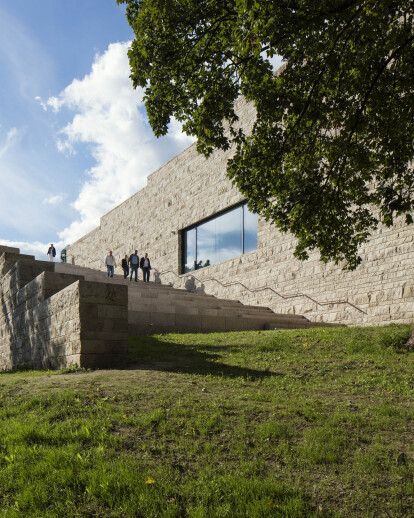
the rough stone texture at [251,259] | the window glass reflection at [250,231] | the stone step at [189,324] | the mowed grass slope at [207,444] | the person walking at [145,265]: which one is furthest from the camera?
the person walking at [145,265]

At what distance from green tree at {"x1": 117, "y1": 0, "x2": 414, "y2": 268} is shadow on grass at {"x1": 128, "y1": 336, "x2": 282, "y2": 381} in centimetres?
283

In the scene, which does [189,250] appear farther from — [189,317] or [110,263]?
[189,317]

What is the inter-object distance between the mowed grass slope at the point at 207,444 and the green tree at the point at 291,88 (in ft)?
10.8

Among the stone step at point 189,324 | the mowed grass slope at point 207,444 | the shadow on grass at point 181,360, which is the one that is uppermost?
the stone step at point 189,324

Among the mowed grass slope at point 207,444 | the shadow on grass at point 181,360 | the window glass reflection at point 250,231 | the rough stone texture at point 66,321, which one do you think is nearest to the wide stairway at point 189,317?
the shadow on grass at point 181,360

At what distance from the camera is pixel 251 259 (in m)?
19.3

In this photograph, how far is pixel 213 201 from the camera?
865 inches

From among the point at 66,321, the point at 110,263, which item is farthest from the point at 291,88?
the point at 110,263

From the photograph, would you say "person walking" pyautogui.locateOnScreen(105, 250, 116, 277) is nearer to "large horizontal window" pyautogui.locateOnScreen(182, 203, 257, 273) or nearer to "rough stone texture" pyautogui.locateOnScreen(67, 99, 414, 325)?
"rough stone texture" pyautogui.locateOnScreen(67, 99, 414, 325)

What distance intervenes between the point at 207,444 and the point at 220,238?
17.6 meters

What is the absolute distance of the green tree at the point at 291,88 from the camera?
20.9 feet

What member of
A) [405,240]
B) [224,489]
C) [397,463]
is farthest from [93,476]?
[405,240]

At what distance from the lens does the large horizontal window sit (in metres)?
19.8

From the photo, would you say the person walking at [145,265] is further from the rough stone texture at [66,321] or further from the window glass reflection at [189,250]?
the rough stone texture at [66,321]
